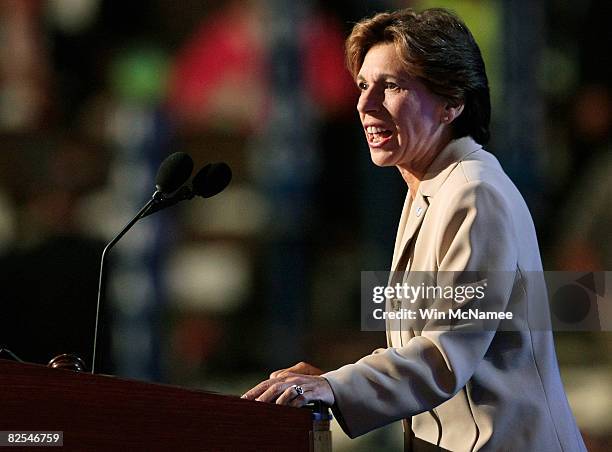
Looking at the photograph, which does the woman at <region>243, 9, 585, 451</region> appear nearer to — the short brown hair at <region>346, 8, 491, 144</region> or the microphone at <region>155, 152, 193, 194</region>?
the short brown hair at <region>346, 8, 491, 144</region>

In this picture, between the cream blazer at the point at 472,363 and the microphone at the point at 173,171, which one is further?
the microphone at the point at 173,171

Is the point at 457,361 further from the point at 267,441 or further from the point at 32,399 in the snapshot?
the point at 32,399

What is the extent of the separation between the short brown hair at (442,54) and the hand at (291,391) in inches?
23.9

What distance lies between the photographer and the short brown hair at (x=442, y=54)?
6.42ft

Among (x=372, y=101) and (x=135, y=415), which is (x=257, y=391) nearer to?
(x=135, y=415)

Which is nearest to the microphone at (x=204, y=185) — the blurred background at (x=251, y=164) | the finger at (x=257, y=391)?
the finger at (x=257, y=391)

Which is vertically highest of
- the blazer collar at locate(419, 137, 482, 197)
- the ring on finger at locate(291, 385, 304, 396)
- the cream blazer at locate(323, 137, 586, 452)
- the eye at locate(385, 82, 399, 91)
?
the eye at locate(385, 82, 399, 91)

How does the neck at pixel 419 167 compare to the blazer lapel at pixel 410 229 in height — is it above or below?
above

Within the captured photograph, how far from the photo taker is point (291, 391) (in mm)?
1561

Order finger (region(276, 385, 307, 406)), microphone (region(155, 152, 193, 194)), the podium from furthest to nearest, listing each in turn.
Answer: microphone (region(155, 152, 193, 194))
finger (region(276, 385, 307, 406))
the podium

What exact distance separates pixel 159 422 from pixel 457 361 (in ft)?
1.68

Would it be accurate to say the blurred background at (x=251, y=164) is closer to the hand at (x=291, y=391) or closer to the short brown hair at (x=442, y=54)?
the short brown hair at (x=442, y=54)

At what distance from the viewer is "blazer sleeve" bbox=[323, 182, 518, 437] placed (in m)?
1.69

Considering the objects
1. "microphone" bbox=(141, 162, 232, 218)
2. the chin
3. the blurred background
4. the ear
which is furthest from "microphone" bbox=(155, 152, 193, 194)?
the blurred background
